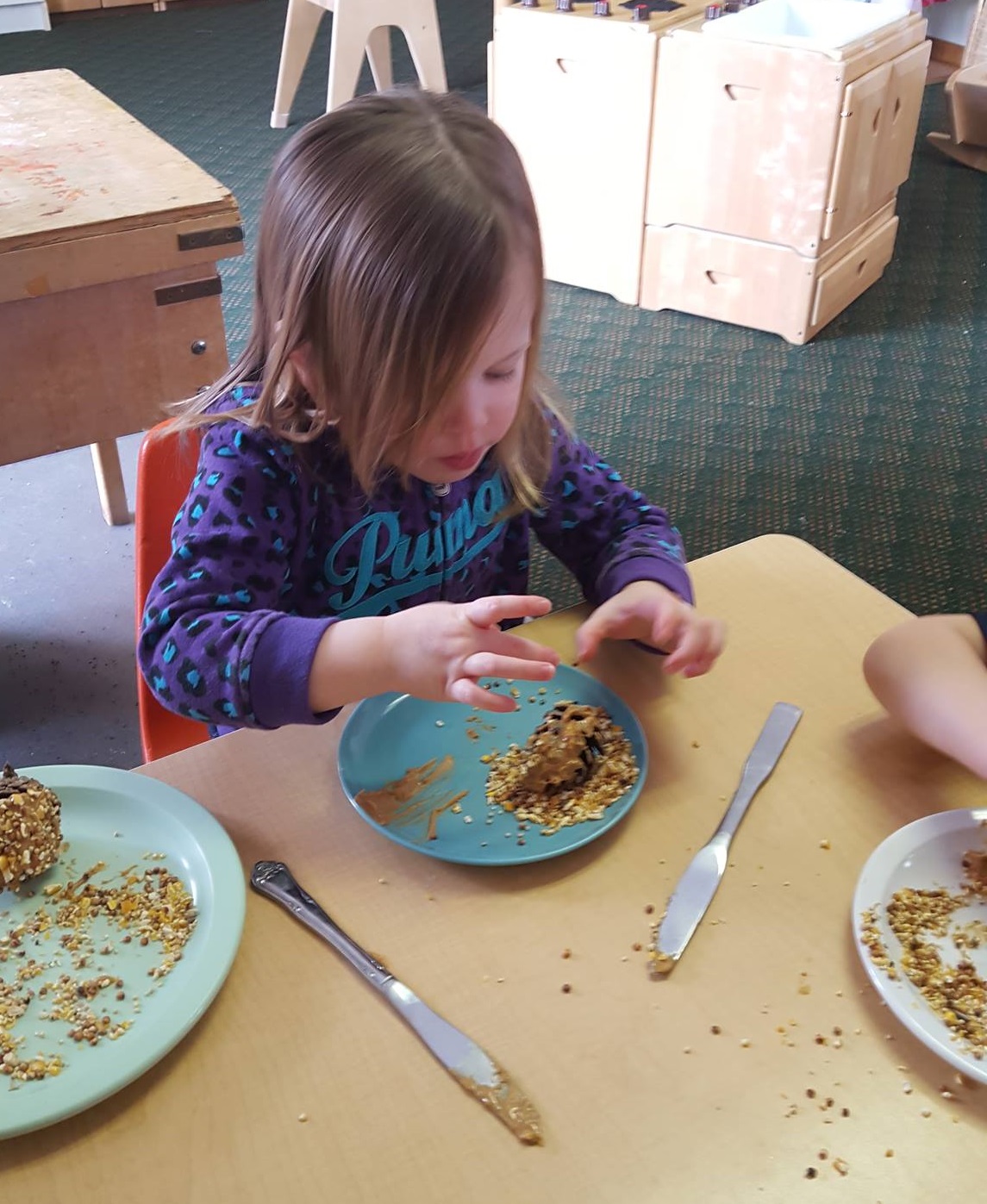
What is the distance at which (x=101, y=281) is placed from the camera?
136 cm

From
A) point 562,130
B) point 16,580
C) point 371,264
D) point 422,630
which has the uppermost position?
point 371,264

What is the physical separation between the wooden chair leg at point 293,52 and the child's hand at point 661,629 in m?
3.50

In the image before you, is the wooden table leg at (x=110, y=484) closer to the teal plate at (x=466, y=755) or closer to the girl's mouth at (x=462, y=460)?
the girl's mouth at (x=462, y=460)

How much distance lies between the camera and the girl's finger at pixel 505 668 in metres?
0.65

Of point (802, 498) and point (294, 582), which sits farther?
point (802, 498)

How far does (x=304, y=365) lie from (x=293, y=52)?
134 inches

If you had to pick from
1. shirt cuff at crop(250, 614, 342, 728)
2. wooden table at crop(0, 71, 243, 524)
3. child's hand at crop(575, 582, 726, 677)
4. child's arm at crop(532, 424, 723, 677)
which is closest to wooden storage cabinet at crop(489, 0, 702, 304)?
wooden table at crop(0, 71, 243, 524)

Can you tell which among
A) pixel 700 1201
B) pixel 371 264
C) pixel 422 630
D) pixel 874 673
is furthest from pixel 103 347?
pixel 700 1201

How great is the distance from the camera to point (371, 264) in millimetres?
762

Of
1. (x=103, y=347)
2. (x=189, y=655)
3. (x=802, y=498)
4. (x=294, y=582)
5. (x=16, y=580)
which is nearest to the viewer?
(x=189, y=655)

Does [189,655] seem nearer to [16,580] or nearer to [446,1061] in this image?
[446,1061]

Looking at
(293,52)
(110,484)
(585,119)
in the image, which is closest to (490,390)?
(110,484)

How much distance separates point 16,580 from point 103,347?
0.75 m

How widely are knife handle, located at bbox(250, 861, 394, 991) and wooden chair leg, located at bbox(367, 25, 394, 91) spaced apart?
3.66 m
